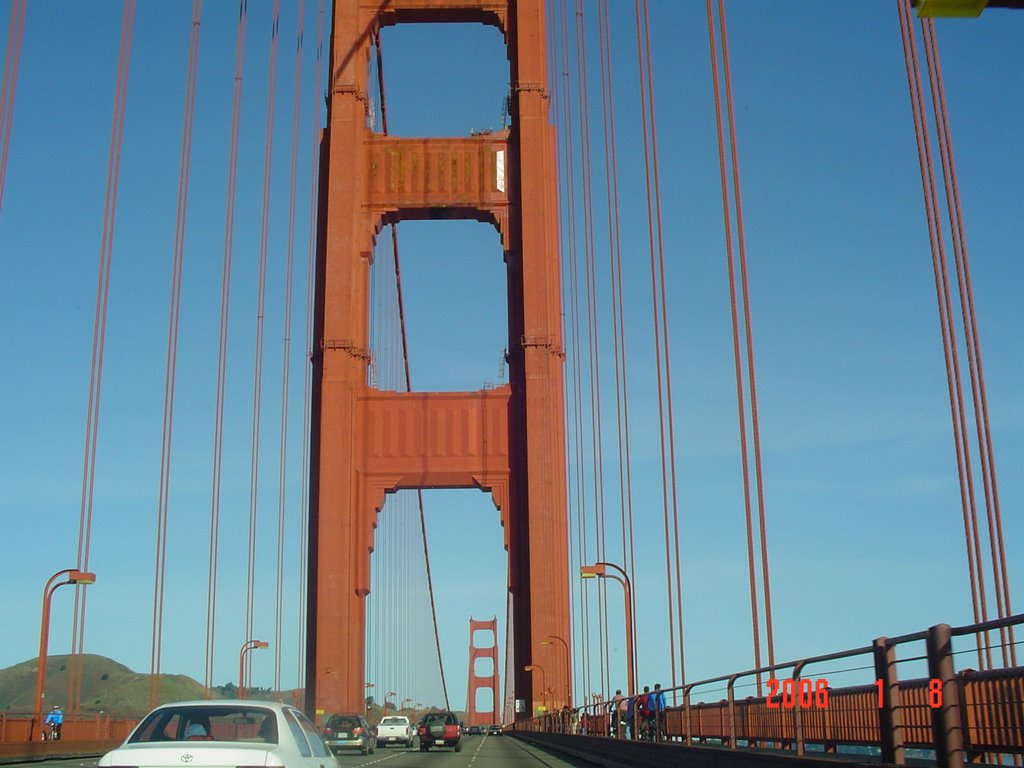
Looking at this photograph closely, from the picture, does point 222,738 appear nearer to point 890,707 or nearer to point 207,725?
point 207,725

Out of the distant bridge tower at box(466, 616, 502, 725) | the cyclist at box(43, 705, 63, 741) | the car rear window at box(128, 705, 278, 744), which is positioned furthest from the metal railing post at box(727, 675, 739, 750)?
the distant bridge tower at box(466, 616, 502, 725)

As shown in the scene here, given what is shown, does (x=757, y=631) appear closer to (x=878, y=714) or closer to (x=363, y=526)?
(x=878, y=714)

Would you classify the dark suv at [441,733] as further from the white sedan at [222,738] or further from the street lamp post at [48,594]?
the white sedan at [222,738]

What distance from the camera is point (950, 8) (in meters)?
5.10

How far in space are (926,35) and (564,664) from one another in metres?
25.3

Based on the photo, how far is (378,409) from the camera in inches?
1446

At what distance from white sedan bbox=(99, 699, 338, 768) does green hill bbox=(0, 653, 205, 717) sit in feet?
474

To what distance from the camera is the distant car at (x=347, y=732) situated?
28.9 metres

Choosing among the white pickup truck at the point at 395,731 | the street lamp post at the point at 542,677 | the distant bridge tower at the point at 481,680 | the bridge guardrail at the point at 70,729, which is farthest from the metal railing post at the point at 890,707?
the distant bridge tower at the point at 481,680

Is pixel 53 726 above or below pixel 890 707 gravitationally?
below

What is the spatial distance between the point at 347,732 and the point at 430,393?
11435 mm

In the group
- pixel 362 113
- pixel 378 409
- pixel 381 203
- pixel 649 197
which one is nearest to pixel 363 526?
pixel 378 409

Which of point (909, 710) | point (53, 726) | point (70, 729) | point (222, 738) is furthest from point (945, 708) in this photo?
point (70, 729)

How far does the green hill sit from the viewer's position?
153875mm
